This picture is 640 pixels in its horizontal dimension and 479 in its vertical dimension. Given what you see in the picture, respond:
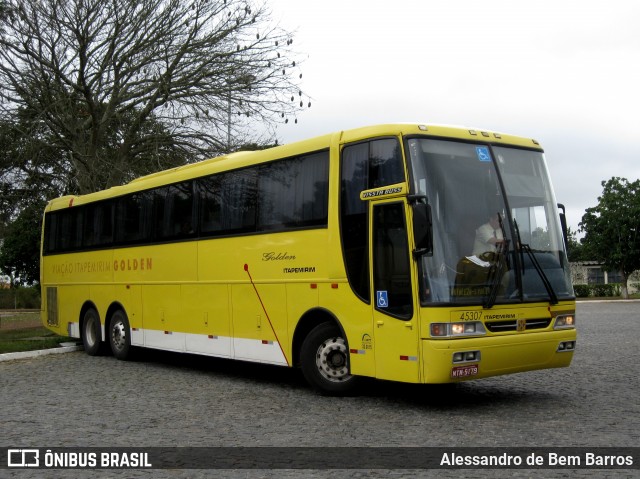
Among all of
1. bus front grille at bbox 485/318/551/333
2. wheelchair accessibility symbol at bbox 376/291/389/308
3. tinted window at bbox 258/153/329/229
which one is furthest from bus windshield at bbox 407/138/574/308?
tinted window at bbox 258/153/329/229

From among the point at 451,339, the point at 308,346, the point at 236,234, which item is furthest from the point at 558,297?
the point at 236,234

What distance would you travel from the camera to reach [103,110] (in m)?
24.2

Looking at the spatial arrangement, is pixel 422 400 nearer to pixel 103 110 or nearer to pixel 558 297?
pixel 558 297

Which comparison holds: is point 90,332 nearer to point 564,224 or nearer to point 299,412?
point 299,412

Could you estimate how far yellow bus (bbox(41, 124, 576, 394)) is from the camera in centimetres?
934

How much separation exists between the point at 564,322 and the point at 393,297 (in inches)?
89.8

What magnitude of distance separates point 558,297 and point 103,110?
57.2 feet

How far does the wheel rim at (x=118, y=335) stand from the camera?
16.4 meters

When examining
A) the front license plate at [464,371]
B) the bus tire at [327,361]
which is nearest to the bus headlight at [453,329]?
the front license plate at [464,371]

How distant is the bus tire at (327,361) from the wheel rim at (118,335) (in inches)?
253

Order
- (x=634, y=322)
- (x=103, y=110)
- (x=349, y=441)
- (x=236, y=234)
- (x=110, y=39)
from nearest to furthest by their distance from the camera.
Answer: (x=349, y=441) → (x=236, y=234) → (x=110, y=39) → (x=103, y=110) → (x=634, y=322)

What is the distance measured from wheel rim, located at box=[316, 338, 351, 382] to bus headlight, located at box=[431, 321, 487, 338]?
67.4 inches

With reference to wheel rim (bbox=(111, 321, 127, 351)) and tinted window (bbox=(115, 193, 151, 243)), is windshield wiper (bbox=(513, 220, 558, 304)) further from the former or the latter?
wheel rim (bbox=(111, 321, 127, 351))

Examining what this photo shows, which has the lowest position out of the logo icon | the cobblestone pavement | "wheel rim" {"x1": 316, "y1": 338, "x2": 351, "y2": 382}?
the cobblestone pavement
